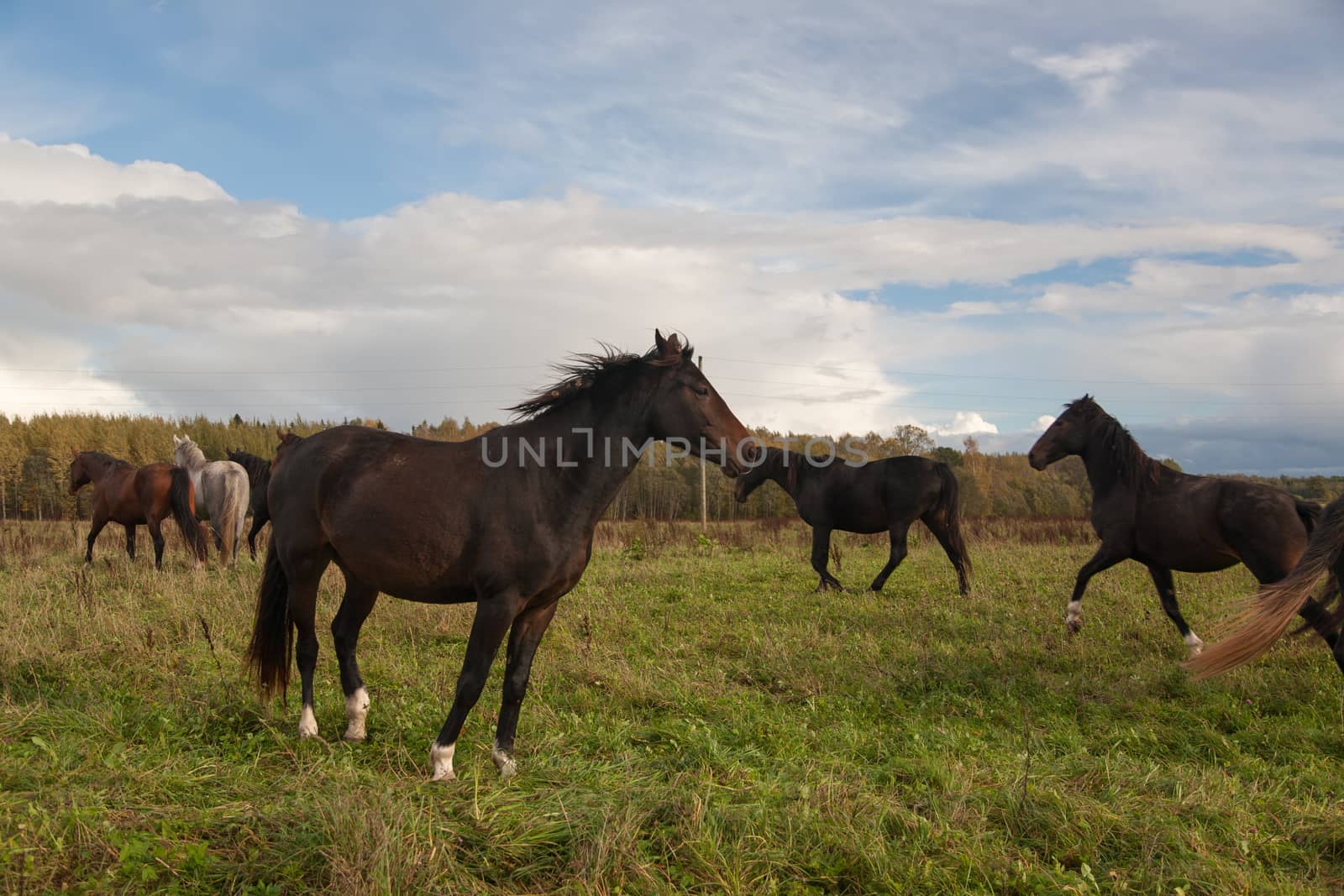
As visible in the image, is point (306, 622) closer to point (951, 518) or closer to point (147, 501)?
point (951, 518)

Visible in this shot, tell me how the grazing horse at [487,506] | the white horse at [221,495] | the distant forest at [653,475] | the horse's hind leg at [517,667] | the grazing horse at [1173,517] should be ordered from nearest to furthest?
1. the grazing horse at [487,506]
2. the horse's hind leg at [517,667]
3. the grazing horse at [1173,517]
4. the white horse at [221,495]
5. the distant forest at [653,475]

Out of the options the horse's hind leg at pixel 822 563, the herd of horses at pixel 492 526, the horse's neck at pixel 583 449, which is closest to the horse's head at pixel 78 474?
the herd of horses at pixel 492 526

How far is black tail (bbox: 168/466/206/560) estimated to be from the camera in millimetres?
12930

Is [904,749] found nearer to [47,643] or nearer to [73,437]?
[47,643]

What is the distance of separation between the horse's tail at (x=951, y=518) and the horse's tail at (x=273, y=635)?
8530 millimetres

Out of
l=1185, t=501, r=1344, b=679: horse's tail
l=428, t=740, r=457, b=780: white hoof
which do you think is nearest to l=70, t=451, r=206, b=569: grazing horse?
l=428, t=740, r=457, b=780: white hoof

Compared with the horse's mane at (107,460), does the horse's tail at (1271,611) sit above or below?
below

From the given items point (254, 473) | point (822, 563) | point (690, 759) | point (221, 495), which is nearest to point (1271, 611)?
point (690, 759)

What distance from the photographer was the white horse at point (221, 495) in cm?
1352

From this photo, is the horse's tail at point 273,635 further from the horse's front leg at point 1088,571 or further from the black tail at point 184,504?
the black tail at point 184,504

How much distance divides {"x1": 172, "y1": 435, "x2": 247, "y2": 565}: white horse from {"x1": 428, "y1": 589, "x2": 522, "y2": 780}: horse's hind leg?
1084cm

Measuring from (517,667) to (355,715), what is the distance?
1.17 metres

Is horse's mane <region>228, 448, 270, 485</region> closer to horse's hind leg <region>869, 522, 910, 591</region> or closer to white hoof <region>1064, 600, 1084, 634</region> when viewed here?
horse's hind leg <region>869, 522, 910, 591</region>

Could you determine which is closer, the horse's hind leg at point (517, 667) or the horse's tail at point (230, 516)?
the horse's hind leg at point (517, 667)
